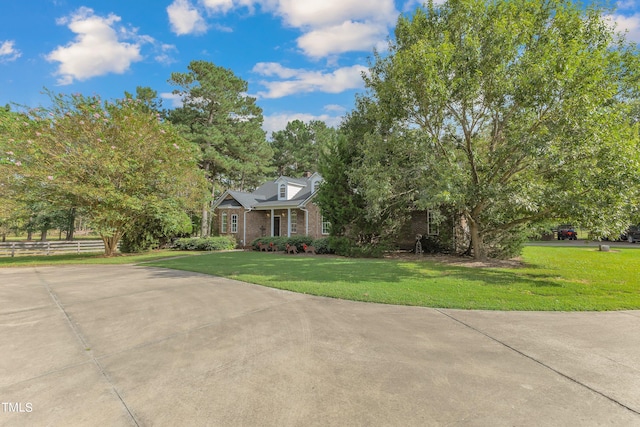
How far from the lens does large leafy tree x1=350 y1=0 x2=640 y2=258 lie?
852 centimetres

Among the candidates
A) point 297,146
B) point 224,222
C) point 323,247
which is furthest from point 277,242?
point 297,146

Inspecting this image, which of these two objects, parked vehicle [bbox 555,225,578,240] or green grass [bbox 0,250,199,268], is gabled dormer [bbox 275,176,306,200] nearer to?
green grass [bbox 0,250,199,268]

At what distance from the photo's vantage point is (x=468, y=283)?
8.48 m

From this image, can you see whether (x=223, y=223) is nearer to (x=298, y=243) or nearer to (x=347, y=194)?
(x=298, y=243)

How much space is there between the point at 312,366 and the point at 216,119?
30779 mm

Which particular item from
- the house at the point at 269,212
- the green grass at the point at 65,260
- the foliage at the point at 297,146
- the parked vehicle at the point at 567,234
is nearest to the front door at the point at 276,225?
the house at the point at 269,212

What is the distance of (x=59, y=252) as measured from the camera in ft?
70.4

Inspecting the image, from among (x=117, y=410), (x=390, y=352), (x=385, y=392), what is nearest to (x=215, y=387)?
(x=117, y=410)

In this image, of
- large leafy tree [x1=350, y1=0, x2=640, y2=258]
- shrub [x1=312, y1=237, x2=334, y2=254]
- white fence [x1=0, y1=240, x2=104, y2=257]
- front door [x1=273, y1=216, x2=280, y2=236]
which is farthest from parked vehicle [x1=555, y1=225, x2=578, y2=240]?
white fence [x1=0, y1=240, x2=104, y2=257]

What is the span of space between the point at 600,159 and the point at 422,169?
5045mm

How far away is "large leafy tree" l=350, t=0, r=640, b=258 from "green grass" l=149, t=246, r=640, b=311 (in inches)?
76.1

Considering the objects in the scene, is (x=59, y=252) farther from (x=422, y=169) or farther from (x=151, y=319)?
(x=422, y=169)

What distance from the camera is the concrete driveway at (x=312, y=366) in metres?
2.73

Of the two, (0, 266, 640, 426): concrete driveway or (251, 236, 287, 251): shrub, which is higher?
(251, 236, 287, 251): shrub
